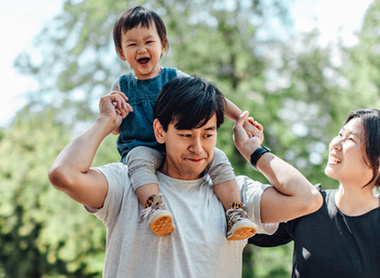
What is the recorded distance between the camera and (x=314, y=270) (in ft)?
5.86

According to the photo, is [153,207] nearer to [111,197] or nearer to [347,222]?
[111,197]

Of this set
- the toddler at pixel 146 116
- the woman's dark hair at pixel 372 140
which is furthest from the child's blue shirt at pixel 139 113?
the woman's dark hair at pixel 372 140

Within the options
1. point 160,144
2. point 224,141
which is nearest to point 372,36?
point 224,141

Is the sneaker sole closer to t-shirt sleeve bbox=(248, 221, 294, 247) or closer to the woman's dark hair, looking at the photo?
t-shirt sleeve bbox=(248, 221, 294, 247)

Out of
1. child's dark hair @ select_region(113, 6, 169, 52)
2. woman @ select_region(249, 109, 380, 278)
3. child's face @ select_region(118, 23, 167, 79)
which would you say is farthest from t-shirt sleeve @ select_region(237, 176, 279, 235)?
child's dark hair @ select_region(113, 6, 169, 52)

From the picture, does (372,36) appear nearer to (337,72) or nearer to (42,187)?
(337,72)

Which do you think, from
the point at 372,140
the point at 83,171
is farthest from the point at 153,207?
the point at 372,140

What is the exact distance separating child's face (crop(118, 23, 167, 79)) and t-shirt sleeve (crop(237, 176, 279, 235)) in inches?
24.5

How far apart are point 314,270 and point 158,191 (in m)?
0.72

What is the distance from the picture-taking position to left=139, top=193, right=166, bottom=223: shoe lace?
1.51 meters

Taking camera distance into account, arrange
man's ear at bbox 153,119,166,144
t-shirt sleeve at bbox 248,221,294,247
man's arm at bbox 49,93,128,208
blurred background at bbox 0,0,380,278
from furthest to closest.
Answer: blurred background at bbox 0,0,380,278
t-shirt sleeve at bbox 248,221,294,247
man's ear at bbox 153,119,166,144
man's arm at bbox 49,93,128,208

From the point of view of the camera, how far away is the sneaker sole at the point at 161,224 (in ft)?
4.82

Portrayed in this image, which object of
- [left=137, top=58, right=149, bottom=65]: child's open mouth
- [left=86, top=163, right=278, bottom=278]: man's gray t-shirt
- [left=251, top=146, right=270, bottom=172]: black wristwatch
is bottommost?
[left=86, top=163, right=278, bottom=278]: man's gray t-shirt

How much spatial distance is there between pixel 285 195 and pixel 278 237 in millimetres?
362
